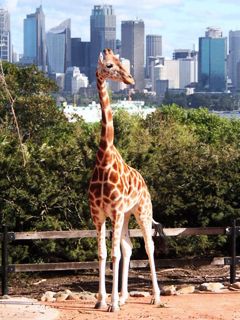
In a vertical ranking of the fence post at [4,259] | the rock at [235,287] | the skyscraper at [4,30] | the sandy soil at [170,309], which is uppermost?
the skyscraper at [4,30]

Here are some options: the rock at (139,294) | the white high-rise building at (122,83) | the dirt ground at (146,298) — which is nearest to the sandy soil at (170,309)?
the dirt ground at (146,298)

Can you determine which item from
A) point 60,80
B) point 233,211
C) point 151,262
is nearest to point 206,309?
point 151,262

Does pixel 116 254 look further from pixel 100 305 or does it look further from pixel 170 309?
pixel 170 309

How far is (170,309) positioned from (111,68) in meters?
3.10

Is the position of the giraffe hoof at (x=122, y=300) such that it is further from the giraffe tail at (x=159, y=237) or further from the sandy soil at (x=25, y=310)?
the giraffe tail at (x=159, y=237)

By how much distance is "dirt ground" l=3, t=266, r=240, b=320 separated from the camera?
1062cm

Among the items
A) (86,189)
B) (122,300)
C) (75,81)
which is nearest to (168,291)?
(122,300)

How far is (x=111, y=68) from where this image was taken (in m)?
11.0

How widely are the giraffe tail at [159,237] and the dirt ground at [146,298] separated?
51 cm

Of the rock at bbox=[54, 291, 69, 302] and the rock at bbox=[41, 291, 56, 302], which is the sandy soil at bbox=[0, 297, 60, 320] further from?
the rock at bbox=[54, 291, 69, 302]

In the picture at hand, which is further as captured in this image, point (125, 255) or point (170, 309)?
point (125, 255)

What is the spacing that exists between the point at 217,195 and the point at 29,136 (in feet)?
70.1

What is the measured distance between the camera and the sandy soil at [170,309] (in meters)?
10.5

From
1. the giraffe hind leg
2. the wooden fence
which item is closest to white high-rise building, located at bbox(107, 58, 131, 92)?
the giraffe hind leg
